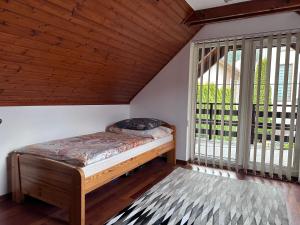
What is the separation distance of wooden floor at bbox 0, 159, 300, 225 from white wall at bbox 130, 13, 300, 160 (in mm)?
1056

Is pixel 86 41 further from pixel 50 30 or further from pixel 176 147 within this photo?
pixel 176 147

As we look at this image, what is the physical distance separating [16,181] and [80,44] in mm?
1550

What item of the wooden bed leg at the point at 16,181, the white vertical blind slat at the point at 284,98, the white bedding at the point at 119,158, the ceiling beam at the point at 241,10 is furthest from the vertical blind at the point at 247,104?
the wooden bed leg at the point at 16,181

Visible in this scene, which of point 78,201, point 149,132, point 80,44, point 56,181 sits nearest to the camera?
point 78,201

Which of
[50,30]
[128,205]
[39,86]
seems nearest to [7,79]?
[39,86]

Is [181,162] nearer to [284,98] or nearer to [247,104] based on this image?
[247,104]

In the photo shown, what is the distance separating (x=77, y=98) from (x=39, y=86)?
681 millimetres

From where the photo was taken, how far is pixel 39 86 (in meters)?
2.33

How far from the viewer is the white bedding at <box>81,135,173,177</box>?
1.87m

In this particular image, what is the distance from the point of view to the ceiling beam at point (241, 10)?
2473 mm

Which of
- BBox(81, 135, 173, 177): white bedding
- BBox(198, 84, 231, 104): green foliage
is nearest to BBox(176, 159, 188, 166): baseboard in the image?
BBox(81, 135, 173, 177): white bedding

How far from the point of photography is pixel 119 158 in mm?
2305

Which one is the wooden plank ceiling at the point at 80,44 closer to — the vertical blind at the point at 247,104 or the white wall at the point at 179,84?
the white wall at the point at 179,84

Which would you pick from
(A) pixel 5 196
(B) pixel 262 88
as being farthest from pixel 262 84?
(A) pixel 5 196
